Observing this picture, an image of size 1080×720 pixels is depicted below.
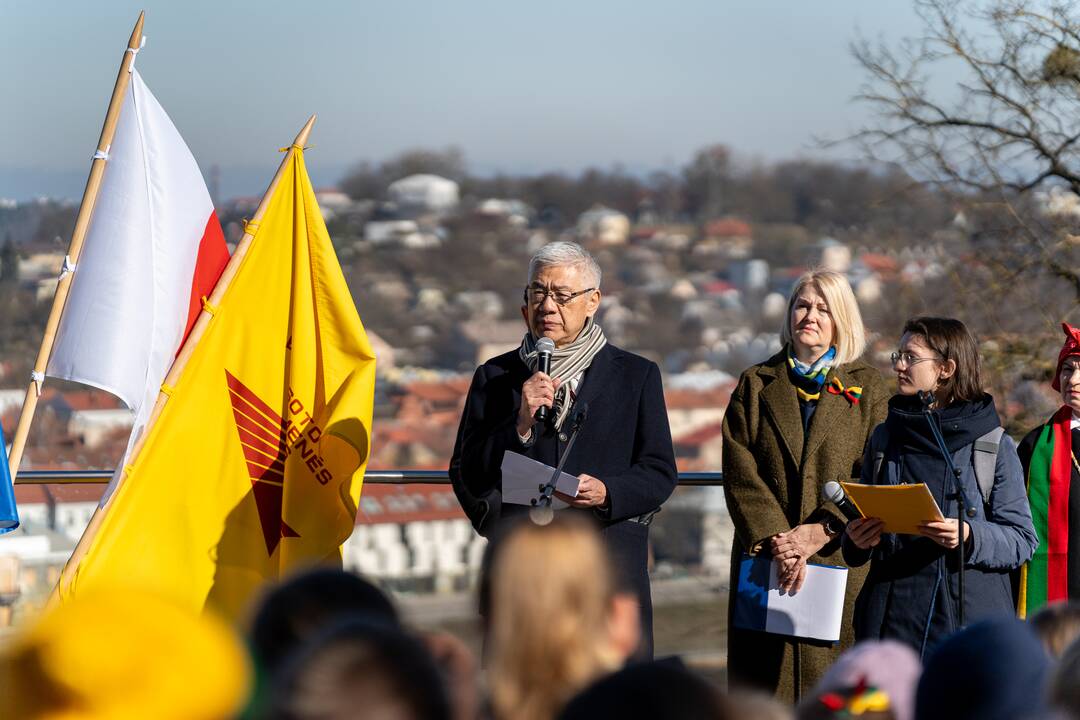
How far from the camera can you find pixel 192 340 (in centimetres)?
480

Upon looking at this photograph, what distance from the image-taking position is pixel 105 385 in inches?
183

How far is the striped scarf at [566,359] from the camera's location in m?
4.40

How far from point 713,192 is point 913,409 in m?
48.0

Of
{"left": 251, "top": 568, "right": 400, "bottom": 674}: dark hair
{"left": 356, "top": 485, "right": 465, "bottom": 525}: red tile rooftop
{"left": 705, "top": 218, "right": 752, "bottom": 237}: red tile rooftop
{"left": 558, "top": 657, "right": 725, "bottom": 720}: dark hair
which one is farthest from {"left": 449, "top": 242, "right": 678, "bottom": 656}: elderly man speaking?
{"left": 705, "top": 218, "right": 752, "bottom": 237}: red tile rooftop

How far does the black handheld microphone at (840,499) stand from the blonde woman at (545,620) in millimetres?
1880

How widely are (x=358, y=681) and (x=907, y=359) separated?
3.00 metres

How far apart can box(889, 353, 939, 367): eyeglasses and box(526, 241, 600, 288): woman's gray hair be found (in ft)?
3.07

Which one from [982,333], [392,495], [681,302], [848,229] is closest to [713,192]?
[681,302]

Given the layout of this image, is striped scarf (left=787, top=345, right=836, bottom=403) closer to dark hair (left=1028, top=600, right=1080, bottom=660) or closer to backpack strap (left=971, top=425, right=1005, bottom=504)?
backpack strap (left=971, top=425, right=1005, bottom=504)

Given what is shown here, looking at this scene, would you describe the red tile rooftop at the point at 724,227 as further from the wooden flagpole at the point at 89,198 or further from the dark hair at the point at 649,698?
the dark hair at the point at 649,698

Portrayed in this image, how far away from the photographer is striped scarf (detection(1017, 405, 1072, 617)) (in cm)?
450

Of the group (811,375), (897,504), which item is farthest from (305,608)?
(811,375)

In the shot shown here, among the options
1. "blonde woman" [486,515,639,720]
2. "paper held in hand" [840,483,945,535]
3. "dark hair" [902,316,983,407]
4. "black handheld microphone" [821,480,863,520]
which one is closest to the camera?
"blonde woman" [486,515,639,720]

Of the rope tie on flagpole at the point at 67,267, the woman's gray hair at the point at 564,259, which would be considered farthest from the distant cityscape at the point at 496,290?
the woman's gray hair at the point at 564,259
